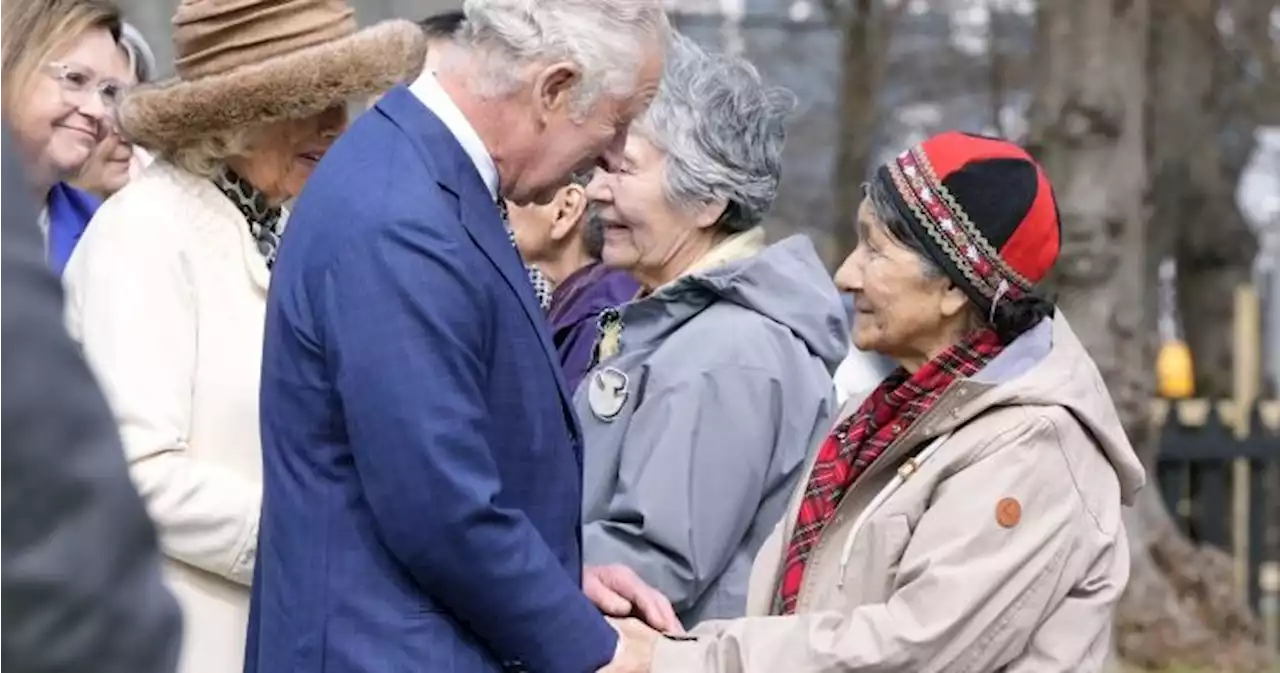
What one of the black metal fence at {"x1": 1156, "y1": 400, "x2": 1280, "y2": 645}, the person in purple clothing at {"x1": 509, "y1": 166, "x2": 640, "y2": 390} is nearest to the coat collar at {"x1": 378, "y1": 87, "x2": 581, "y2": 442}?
the person in purple clothing at {"x1": 509, "y1": 166, "x2": 640, "y2": 390}

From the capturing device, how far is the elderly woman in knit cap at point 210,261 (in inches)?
133

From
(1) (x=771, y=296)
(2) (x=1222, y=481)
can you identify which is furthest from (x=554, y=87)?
(2) (x=1222, y=481)

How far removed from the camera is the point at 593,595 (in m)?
3.53

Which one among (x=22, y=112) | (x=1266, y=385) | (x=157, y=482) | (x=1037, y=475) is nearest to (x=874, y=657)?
(x=1037, y=475)

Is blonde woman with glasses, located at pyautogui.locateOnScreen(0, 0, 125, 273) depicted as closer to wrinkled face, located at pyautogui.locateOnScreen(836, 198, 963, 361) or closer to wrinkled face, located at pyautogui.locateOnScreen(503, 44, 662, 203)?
wrinkled face, located at pyautogui.locateOnScreen(503, 44, 662, 203)

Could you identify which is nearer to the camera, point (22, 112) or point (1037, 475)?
point (1037, 475)

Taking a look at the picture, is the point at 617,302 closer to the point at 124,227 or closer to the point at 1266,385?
the point at 124,227

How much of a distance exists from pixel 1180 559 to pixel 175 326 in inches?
318

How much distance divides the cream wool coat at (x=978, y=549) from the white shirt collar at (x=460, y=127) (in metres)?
0.72

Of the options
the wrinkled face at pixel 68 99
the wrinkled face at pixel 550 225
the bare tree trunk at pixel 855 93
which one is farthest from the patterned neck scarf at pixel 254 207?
the bare tree trunk at pixel 855 93

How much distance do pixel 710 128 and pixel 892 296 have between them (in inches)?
26.5

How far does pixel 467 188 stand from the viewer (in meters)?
3.06

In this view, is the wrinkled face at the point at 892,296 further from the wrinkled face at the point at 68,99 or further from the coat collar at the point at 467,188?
the wrinkled face at the point at 68,99

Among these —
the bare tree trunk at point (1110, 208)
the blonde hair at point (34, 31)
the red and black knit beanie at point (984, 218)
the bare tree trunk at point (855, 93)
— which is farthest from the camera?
the bare tree trunk at point (855, 93)
